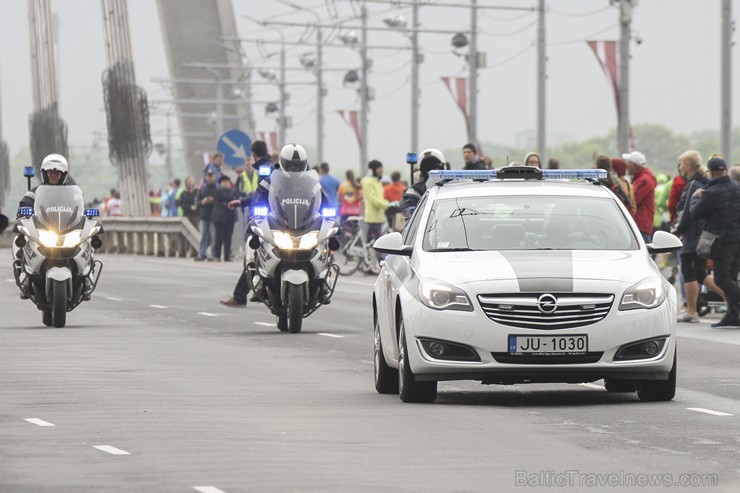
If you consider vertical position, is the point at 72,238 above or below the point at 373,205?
above

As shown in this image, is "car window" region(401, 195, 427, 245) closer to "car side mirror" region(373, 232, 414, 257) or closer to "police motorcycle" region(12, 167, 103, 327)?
"car side mirror" region(373, 232, 414, 257)

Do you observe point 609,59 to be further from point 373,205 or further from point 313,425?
point 313,425

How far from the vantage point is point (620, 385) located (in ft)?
47.9

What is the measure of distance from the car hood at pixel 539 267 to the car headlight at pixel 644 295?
6cm

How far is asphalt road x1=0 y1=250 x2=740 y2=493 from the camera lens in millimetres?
9773

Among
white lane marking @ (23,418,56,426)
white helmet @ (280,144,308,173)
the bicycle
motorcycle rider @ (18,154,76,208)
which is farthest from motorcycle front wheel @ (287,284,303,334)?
the bicycle

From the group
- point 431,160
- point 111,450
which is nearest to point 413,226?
point 111,450

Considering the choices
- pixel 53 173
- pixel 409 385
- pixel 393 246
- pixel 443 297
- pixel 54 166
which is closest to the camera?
pixel 443 297

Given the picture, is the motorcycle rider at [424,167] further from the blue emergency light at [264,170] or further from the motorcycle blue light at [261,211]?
the blue emergency light at [264,170]

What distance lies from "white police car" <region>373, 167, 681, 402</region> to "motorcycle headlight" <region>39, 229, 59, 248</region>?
344 inches

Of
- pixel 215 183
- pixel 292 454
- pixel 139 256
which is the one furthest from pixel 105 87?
pixel 292 454

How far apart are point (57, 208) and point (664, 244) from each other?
9.90m

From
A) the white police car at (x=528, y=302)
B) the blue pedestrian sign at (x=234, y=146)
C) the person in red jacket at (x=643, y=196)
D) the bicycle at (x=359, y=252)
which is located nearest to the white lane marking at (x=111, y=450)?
the white police car at (x=528, y=302)

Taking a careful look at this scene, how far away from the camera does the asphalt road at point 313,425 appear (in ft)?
32.1
